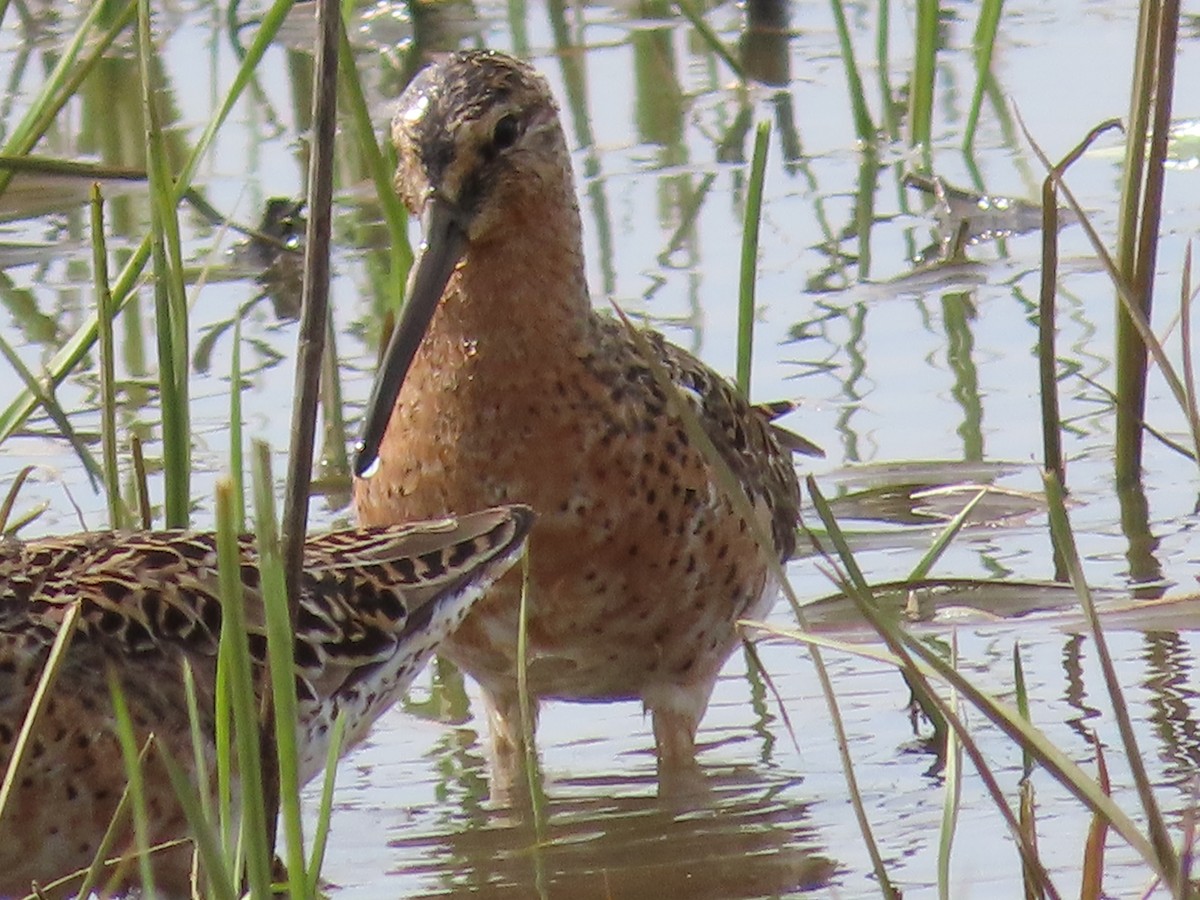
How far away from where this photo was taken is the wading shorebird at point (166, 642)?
148 inches

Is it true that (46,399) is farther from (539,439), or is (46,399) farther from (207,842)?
(207,842)

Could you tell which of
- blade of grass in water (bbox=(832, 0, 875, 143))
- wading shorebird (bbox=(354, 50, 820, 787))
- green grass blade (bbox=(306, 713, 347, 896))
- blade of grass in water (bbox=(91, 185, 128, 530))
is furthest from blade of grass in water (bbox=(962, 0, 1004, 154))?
green grass blade (bbox=(306, 713, 347, 896))

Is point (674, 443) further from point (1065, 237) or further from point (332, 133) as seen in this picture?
point (1065, 237)

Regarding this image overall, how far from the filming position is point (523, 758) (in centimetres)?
452

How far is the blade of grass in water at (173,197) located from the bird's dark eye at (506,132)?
40 centimetres

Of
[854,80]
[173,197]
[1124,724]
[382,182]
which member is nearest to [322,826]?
[1124,724]

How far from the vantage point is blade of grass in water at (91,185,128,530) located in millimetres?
3965

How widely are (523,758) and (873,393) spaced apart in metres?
1.71

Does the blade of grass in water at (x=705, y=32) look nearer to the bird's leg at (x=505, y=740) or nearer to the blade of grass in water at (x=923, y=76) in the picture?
the blade of grass in water at (x=923, y=76)

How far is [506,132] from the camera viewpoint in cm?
452

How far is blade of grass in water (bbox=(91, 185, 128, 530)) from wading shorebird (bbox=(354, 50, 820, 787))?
0.38m

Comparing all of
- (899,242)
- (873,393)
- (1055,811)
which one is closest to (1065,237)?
(899,242)

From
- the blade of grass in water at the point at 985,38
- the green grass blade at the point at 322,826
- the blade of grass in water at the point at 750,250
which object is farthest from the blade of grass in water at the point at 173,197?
the blade of grass in water at the point at 985,38

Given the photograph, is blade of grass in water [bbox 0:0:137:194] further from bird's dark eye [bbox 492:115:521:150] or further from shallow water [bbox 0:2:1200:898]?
bird's dark eye [bbox 492:115:521:150]
